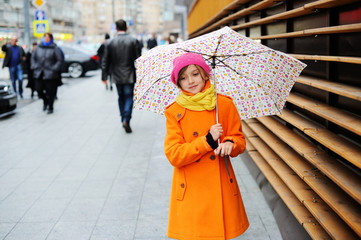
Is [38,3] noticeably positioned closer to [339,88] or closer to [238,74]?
[238,74]

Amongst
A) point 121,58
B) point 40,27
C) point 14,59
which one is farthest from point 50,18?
point 121,58

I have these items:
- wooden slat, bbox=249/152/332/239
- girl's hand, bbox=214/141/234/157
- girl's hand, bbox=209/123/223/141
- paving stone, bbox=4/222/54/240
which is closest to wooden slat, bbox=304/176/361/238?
wooden slat, bbox=249/152/332/239

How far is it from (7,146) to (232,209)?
5.97 metres

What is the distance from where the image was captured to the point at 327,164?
3.20m

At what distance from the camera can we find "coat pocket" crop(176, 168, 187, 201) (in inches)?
110

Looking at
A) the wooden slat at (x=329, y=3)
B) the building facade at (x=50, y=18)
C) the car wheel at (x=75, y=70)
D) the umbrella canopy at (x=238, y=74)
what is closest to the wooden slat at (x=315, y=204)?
the umbrella canopy at (x=238, y=74)

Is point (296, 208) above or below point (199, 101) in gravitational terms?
below

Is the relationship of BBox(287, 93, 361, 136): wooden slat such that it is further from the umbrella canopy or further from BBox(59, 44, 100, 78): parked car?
BBox(59, 44, 100, 78): parked car

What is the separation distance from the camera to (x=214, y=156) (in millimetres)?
2770

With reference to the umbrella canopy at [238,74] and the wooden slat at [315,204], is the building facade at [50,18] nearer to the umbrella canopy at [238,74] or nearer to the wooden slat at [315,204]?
the wooden slat at [315,204]

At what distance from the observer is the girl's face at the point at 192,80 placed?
2.73 meters

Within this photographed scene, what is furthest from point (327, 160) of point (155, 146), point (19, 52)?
point (19, 52)

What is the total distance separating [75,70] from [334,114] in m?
19.6

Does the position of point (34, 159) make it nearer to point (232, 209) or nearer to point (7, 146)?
point (7, 146)
